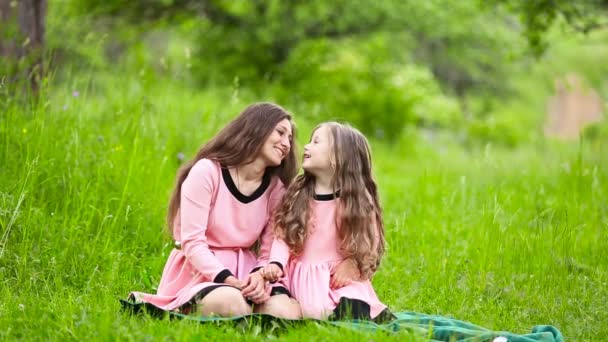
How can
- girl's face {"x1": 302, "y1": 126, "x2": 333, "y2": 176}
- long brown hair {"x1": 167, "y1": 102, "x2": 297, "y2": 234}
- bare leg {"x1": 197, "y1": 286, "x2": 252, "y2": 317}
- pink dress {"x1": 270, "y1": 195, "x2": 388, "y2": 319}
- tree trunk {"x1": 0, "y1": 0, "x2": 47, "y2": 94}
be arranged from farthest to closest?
tree trunk {"x1": 0, "y1": 0, "x2": 47, "y2": 94} → long brown hair {"x1": 167, "y1": 102, "x2": 297, "y2": 234} → girl's face {"x1": 302, "y1": 126, "x2": 333, "y2": 176} → pink dress {"x1": 270, "y1": 195, "x2": 388, "y2": 319} → bare leg {"x1": 197, "y1": 286, "x2": 252, "y2": 317}

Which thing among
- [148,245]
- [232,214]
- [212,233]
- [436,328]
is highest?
[232,214]

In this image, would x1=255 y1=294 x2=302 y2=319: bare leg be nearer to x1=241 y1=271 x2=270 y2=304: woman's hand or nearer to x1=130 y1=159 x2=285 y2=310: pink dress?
x1=241 y1=271 x2=270 y2=304: woman's hand

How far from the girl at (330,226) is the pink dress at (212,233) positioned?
175 millimetres

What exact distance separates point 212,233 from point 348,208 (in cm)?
70

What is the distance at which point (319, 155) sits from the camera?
3396 mm

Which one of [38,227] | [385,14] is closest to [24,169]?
[38,227]

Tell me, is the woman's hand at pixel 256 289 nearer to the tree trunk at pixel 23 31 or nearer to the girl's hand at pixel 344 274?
the girl's hand at pixel 344 274

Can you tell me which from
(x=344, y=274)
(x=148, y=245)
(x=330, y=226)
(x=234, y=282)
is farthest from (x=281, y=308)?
(x=148, y=245)

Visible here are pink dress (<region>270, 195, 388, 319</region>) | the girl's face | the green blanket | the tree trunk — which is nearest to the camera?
the green blanket

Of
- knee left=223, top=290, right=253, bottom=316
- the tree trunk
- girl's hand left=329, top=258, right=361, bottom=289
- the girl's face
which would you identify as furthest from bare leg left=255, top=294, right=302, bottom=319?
the tree trunk

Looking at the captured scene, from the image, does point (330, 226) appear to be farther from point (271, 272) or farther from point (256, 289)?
point (256, 289)

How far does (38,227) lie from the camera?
392cm

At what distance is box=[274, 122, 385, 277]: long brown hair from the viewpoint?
3346 mm

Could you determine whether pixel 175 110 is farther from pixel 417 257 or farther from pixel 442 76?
pixel 442 76
